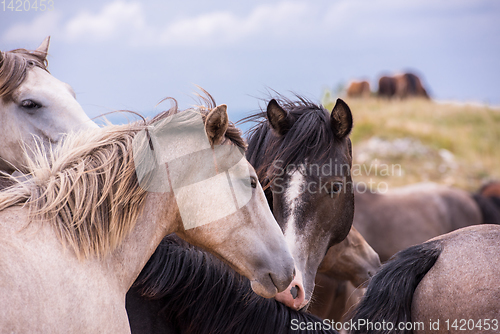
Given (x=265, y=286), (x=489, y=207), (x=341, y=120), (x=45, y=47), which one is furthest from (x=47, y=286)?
(x=489, y=207)

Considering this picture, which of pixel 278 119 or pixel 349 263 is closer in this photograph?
pixel 278 119

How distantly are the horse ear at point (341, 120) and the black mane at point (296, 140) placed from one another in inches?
1.4

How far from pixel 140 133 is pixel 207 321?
1.06 m

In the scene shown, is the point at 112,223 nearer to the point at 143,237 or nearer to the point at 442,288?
the point at 143,237

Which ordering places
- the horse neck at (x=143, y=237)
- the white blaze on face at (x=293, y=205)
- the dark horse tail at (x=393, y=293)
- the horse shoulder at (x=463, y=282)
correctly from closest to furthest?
the horse neck at (x=143, y=237) → the horse shoulder at (x=463, y=282) → the dark horse tail at (x=393, y=293) → the white blaze on face at (x=293, y=205)

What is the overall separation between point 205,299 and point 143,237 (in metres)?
0.63

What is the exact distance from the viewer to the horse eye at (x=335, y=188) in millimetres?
2731

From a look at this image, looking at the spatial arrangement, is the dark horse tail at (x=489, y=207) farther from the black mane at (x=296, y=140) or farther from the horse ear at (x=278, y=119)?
the horse ear at (x=278, y=119)

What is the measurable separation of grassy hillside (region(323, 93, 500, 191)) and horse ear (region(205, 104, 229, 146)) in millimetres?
9962

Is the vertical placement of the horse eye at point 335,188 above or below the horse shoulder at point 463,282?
above

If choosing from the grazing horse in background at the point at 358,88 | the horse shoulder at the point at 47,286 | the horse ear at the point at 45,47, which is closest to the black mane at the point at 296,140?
the horse shoulder at the point at 47,286

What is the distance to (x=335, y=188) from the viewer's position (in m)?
2.77

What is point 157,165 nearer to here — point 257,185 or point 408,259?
point 257,185

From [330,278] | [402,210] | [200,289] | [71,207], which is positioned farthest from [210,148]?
[402,210]
